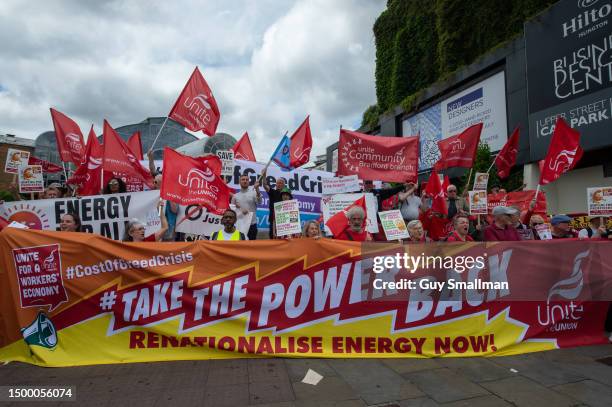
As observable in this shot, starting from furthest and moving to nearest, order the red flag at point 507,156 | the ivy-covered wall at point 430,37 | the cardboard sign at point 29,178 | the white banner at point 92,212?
the ivy-covered wall at point 430,37
the red flag at point 507,156
the cardboard sign at point 29,178
the white banner at point 92,212

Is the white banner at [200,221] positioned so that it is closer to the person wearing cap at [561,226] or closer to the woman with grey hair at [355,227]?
the woman with grey hair at [355,227]

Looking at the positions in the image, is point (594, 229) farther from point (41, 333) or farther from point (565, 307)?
point (41, 333)

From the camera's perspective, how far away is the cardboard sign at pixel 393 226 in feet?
17.8

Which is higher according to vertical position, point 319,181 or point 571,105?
point 571,105

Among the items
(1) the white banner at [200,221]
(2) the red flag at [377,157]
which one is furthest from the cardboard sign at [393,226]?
(1) the white banner at [200,221]

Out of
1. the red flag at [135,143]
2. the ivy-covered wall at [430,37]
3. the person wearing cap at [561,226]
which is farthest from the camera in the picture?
the ivy-covered wall at [430,37]

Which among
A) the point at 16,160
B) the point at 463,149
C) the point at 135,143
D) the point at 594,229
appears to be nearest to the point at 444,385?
the point at 594,229

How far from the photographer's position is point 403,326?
4.54 metres

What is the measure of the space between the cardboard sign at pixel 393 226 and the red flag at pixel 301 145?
4947 millimetres

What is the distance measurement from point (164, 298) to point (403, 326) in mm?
2802

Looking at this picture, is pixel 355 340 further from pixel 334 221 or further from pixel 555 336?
pixel 555 336

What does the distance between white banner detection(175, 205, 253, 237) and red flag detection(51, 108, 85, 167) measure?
9.80 ft

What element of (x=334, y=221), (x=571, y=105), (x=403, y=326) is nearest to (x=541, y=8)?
(x=571, y=105)

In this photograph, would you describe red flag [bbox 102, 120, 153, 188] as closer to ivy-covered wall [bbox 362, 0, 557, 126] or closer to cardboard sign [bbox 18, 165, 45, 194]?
cardboard sign [bbox 18, 165, 45, 194]
